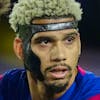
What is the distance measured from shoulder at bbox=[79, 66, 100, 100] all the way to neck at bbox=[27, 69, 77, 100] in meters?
0.03

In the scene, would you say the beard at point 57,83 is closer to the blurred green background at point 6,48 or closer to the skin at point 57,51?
the skin at point 57,51

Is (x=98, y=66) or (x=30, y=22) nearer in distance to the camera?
(x=30, y=22)

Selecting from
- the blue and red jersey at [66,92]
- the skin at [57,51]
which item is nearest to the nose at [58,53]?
the skin at [57,51]

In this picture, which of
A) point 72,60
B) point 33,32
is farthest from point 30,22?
point 72,60

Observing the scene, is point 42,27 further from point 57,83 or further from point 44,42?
point 57,83

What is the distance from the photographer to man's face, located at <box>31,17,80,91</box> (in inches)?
37.1

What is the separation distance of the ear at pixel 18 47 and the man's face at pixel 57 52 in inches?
2.0

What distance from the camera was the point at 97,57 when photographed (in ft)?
3.68

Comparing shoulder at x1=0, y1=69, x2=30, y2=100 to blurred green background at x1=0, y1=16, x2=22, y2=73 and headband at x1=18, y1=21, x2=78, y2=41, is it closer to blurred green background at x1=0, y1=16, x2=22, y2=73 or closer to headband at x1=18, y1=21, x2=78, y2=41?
blurred green background at x1=0, y1=16, x2=22, y2=73

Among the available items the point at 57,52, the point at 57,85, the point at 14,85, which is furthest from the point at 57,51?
the point at 14,85

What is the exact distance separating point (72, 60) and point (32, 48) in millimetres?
121

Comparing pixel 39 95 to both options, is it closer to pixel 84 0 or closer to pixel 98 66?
pixel 98 66

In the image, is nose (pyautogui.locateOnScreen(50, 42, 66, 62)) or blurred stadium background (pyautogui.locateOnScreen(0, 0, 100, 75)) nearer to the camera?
nose (pyautogui.locateOnScreen(50, 42, 66, 62))

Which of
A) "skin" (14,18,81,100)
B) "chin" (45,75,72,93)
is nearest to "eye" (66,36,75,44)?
"skin" (14,18,81,100)
